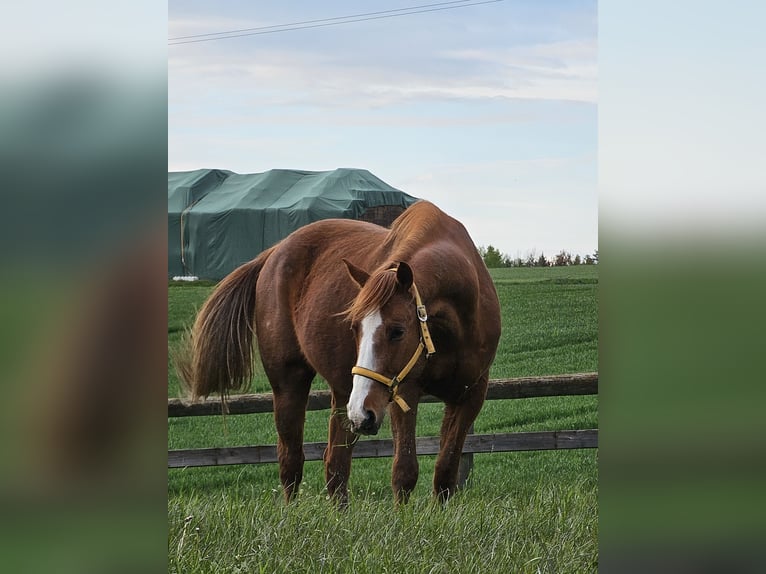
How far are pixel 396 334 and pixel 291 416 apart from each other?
1.58m

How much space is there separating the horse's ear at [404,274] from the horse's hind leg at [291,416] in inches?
57.8

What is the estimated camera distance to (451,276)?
3.36m

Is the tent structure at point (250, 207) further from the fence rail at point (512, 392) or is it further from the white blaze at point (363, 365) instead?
the white blaze at point (363, 365)

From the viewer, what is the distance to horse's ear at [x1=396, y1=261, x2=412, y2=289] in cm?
305

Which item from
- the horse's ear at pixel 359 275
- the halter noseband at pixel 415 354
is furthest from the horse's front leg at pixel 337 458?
the halter noseband at pixel 415 354

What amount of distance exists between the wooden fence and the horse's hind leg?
1.96 ft

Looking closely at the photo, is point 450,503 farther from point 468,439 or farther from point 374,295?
point 468,439
